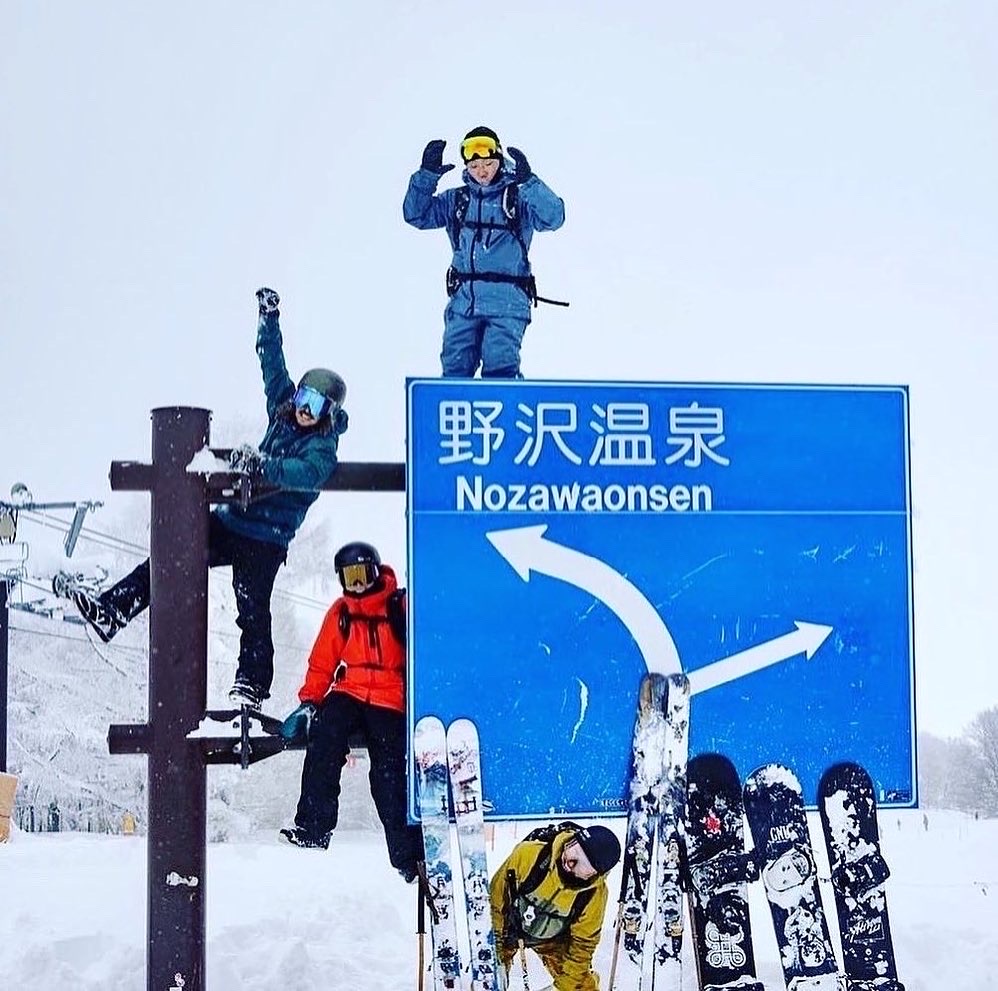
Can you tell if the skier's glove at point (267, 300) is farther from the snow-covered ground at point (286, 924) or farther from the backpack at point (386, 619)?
the snow-covered ground at point (286, 924)

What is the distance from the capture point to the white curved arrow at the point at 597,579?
4758mm

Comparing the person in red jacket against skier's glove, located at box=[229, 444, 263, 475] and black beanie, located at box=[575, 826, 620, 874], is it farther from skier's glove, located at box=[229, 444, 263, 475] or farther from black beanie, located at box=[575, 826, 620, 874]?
black beanie, located at box=[575, 826, 620, 874]

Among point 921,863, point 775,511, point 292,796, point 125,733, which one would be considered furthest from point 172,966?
point 292,796

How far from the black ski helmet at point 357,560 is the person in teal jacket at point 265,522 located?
247 millimetres

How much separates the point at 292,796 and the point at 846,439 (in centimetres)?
2054

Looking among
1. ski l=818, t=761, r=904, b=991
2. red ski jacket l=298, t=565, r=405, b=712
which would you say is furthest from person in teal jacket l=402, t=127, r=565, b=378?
ski l=818, t=761, r=904, b=991

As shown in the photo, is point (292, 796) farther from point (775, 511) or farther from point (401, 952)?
point (775, 511)

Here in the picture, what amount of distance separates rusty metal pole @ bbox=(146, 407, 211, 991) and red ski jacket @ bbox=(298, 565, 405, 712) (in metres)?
0.43

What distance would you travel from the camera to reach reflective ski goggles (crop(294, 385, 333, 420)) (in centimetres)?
485

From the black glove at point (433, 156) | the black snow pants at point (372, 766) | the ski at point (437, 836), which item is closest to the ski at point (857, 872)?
the ski at point (437, 836)

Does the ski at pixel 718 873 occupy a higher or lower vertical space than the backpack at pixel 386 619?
lower

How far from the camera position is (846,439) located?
4961mm

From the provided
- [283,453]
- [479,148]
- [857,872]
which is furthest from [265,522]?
[857,872]

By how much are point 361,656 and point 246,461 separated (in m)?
0.81
